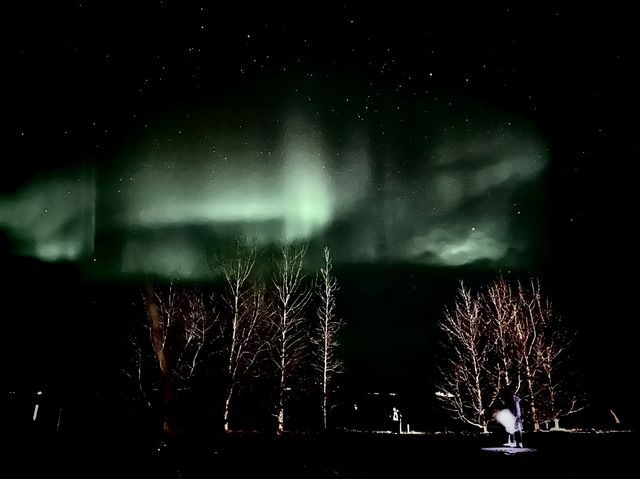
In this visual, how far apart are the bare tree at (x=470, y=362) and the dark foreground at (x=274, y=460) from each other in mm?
17117

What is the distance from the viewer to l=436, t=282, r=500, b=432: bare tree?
28438 mm

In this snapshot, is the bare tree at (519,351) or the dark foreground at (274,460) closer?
the dark foreground at (274,460)

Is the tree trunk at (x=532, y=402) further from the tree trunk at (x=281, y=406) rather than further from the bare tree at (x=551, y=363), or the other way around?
the tree trunk at (x=281, y=406)

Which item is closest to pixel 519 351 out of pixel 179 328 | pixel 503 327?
pixel 503 327

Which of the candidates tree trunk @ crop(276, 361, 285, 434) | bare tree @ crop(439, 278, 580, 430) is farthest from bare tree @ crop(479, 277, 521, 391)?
tree trunk @ crop(276, 361, 285, 434)

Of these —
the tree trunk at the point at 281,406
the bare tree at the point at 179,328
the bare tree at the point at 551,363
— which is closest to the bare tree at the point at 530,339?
the bare tree at the point at 551,363

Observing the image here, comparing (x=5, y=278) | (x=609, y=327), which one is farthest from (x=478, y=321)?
(x=5, y=278)

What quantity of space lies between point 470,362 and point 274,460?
23042 mm

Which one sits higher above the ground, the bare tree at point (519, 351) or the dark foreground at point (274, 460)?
the bare tree at point (519, 351)

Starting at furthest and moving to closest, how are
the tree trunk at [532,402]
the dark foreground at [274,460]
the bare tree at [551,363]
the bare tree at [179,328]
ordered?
1. the bare tree at [551,363]
2. the tree trunk at [532,402]
3. the bare tree at [179,328]
4. the dark foreground at [274,460]

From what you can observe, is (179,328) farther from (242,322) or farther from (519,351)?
(519,351)

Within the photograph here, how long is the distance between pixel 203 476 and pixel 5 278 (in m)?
40.5

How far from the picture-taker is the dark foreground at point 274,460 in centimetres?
833

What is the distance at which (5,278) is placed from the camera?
131ft
